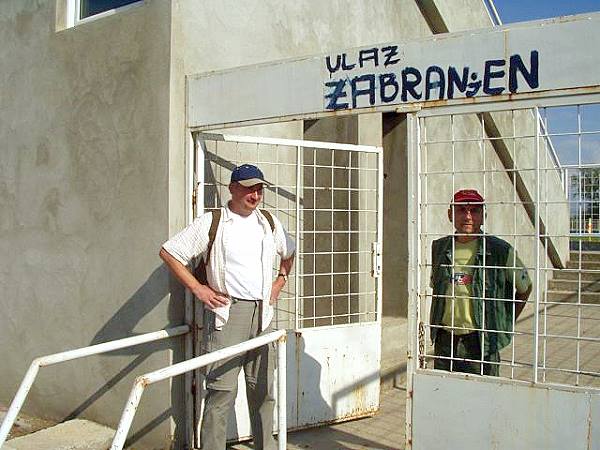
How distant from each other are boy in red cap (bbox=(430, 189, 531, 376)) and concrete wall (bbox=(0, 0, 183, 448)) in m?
1.79

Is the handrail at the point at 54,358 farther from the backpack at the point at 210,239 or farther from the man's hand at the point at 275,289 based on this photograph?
the man's hand at the point at 275,289

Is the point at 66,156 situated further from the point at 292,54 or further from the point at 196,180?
the point at 292,54

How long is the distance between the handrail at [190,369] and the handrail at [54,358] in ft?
1.69

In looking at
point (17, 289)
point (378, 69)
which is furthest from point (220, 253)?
point (17, 289)

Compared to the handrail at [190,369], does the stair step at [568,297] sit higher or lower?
lower

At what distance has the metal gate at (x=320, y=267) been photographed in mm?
4996

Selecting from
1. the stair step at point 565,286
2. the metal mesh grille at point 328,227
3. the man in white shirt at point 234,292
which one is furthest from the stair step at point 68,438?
the stair step at point 565,286

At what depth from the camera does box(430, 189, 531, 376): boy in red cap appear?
4082 millimetres

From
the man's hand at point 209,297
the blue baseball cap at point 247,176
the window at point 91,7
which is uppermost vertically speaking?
the window at point 91,7

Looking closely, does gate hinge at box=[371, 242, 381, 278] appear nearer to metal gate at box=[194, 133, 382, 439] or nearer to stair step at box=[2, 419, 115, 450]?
metal gate at box=[194, 133, 382, 439]

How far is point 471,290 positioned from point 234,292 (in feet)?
4.80

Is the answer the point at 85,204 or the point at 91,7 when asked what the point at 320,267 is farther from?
the point at 91,7

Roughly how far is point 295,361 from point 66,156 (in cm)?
238

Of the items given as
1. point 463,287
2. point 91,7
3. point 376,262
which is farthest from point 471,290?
point 91,7
